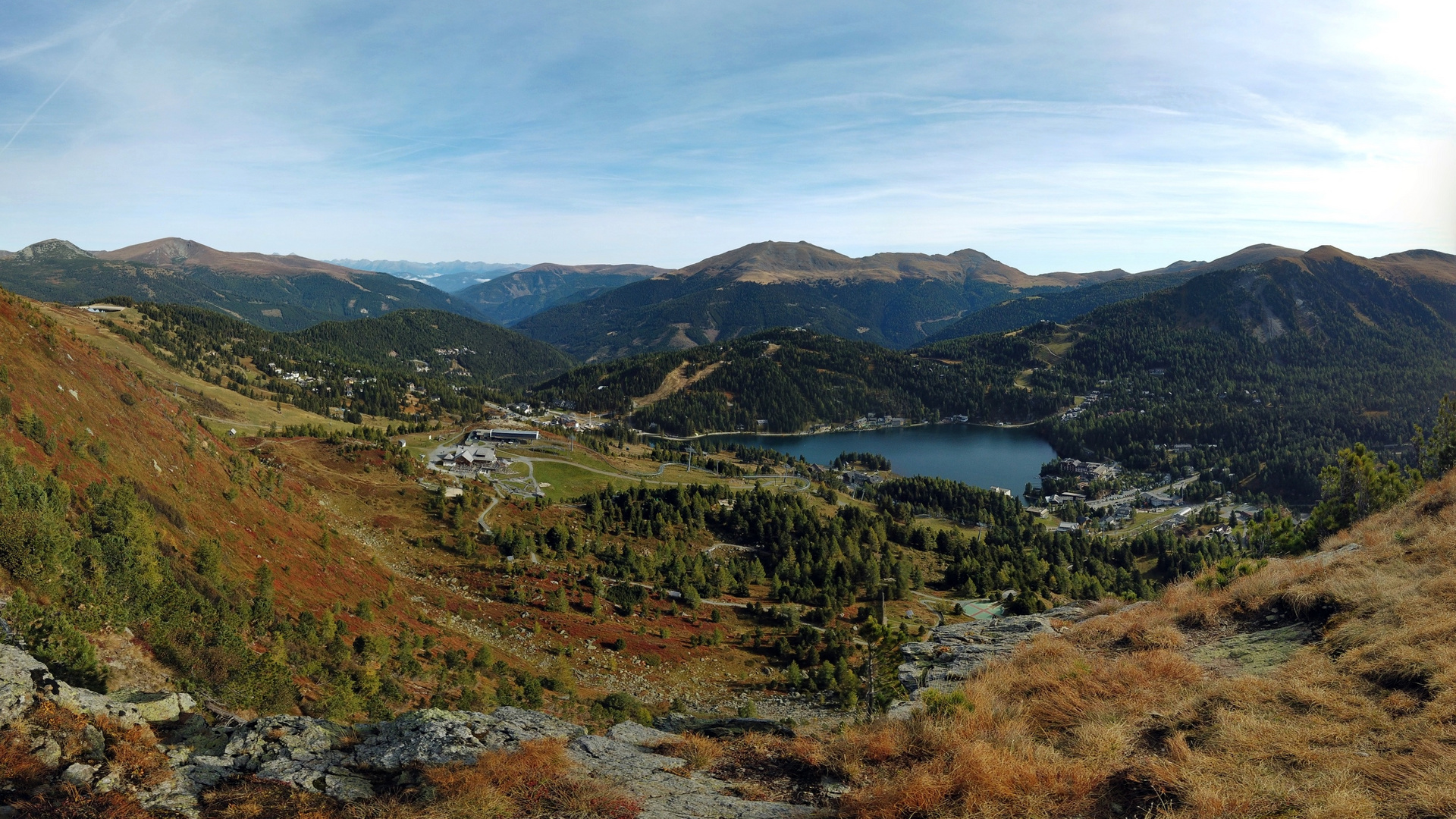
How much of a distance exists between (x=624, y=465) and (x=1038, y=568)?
264 feet

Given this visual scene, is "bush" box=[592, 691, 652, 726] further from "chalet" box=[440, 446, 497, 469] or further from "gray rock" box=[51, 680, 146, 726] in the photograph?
"chalet" box=[440, 446, 497, 469]

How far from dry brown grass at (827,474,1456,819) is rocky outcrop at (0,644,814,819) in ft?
9.46

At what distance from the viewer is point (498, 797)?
33.5 ft

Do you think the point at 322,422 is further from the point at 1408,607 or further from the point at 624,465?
the point at 1408,607

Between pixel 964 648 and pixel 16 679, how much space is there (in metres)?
25.0

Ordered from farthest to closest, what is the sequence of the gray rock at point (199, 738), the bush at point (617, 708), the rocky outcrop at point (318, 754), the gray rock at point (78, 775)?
the bush at point (617, 708) < the gray rock at point (199, 738) < the rocky outcrop at point (318, 754) < the gray rock at point (78, 775)

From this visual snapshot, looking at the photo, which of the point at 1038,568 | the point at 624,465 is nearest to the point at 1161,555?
the point at 1038,568

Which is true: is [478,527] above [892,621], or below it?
above

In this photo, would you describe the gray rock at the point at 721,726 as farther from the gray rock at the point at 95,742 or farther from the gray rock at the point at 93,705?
the gray rock at the point at 95,742

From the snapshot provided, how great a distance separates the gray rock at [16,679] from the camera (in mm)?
9781

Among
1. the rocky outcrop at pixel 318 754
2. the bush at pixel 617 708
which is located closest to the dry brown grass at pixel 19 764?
the rocky outcrop at pixel 318 754

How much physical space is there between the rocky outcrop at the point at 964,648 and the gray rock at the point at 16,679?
63.9 feet

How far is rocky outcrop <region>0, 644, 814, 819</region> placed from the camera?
9.94 meters

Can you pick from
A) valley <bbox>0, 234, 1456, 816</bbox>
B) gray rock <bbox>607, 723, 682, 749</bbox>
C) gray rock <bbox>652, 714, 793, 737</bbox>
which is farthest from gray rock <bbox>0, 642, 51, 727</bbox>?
gray rock <bbox>652, 714, 793, 737</bbox>
